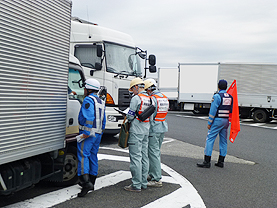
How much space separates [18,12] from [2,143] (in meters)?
1.55

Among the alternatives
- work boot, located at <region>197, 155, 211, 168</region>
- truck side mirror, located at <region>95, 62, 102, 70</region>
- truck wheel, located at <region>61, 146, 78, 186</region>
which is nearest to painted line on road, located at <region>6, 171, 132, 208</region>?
truck wheel, located at <region>61, 146, 78, 186</region>

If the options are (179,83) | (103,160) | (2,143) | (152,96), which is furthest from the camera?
(179,83)

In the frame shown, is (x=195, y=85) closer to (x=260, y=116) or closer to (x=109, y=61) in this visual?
(x=260, y=116)

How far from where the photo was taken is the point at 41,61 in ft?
13.5

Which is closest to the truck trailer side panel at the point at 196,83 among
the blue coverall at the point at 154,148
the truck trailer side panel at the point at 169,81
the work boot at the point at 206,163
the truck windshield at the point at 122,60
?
the truck trailer side panel at the point at 169,81

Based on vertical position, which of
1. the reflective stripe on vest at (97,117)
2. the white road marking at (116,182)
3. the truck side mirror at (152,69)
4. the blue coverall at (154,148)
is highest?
the truck side mirror at (152,69)

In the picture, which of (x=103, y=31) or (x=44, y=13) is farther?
(x=103, y=31)

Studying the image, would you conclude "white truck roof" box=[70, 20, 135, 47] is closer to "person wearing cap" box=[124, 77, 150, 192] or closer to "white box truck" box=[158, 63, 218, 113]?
"person wearing cap" box=[124, 77, 150, 192]

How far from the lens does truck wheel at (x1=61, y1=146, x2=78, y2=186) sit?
5.18 m

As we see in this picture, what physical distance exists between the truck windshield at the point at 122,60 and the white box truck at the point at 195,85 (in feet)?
38.3

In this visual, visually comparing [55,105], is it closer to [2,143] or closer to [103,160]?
[2,143]

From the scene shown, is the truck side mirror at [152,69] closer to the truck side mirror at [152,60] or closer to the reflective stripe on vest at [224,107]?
the truck side mirror at [152,60]

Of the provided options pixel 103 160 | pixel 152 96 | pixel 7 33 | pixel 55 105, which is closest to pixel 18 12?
pixel 7 33

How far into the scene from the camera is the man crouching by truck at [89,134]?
4.72m
